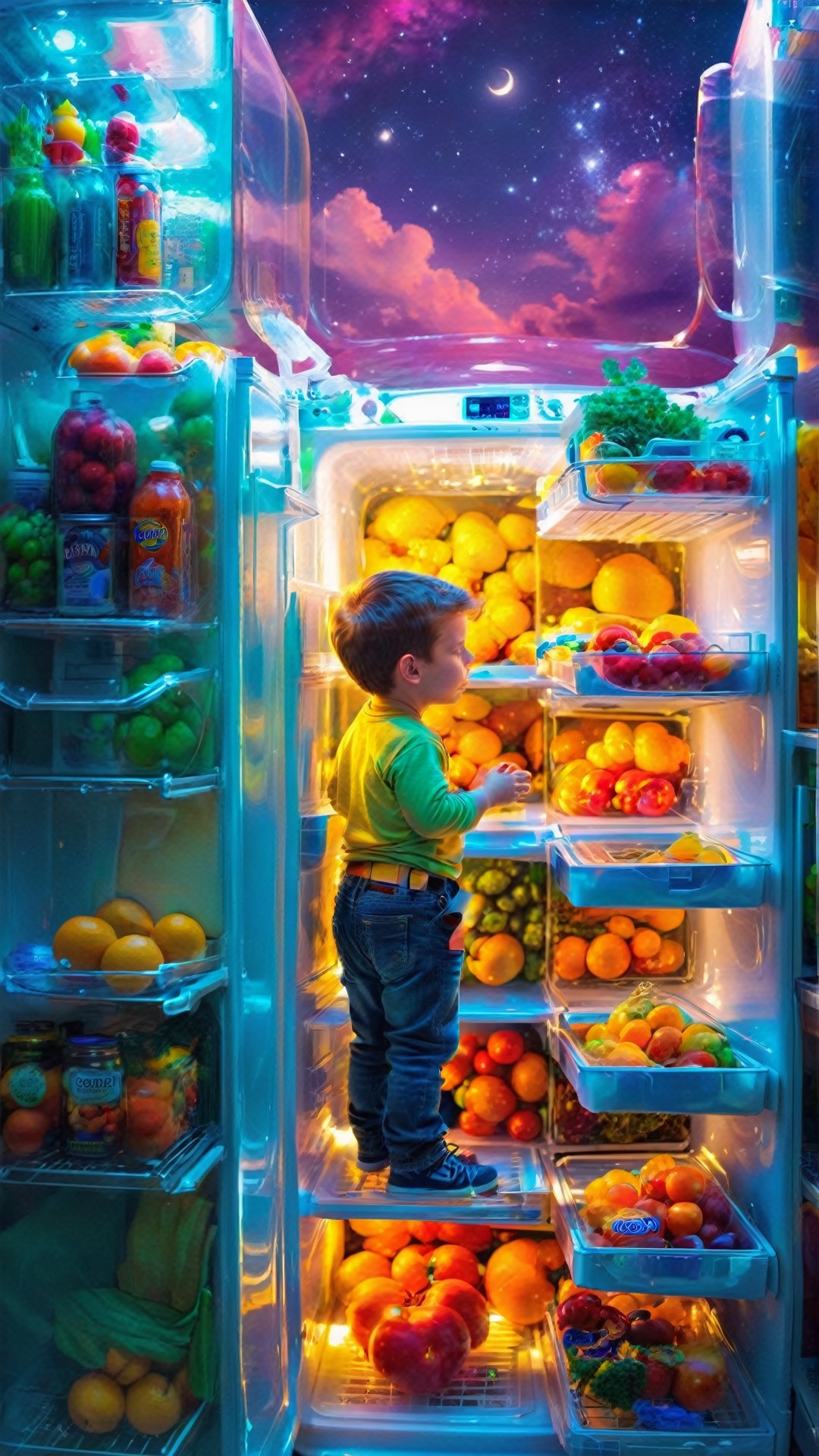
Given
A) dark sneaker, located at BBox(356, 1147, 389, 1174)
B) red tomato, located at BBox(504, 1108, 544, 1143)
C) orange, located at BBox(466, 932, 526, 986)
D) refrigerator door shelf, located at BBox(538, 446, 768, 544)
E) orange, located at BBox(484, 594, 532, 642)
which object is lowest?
red tomato, located at BBox(504, 1108, 544, 1143)

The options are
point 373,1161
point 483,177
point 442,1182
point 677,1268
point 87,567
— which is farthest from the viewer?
Answer: point 483,177

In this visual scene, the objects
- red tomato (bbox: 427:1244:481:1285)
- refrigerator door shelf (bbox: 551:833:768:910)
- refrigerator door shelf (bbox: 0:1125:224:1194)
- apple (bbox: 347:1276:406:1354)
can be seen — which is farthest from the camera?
red tomato (bbox: 427:1244:481:1285)

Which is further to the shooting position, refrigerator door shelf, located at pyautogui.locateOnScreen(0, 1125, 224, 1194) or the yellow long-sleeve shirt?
the yellow long-sleeve shirt

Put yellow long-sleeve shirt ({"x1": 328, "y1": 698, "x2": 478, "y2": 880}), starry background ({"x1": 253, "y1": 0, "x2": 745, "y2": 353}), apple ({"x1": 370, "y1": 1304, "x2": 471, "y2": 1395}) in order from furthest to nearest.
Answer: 1. starry background ({"x1": 253, "y1": 0, "x2": 745, "y2": 353})
2. apple ({"x1": 370, "y1": 1304, "x2": 471, "y2": 1395})
3. yellow long-sleeve shirt ({"x1": 328, "y1": 698, "x2": 478, "y2": 880})

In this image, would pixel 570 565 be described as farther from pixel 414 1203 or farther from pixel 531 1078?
pixel 414 1203

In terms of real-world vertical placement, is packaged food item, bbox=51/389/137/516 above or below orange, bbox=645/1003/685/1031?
above

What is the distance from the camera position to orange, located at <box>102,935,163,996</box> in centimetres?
216

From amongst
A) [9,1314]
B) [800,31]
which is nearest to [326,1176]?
[9,1314]

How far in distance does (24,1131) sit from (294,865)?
2.47 ft

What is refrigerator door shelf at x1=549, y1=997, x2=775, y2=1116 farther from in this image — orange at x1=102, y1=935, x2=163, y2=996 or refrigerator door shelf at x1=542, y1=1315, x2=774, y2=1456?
orange at x1=102, y1=935, x2=163, y2=996

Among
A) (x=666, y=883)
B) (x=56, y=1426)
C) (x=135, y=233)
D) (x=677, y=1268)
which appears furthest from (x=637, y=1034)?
(x=135, y=233)

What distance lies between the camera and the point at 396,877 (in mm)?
2506

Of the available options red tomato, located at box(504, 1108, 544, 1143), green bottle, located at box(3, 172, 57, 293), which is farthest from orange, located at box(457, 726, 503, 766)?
green bottle, located at box(3, 172, 57, 293)

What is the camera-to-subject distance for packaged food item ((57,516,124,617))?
2145 millimetres
